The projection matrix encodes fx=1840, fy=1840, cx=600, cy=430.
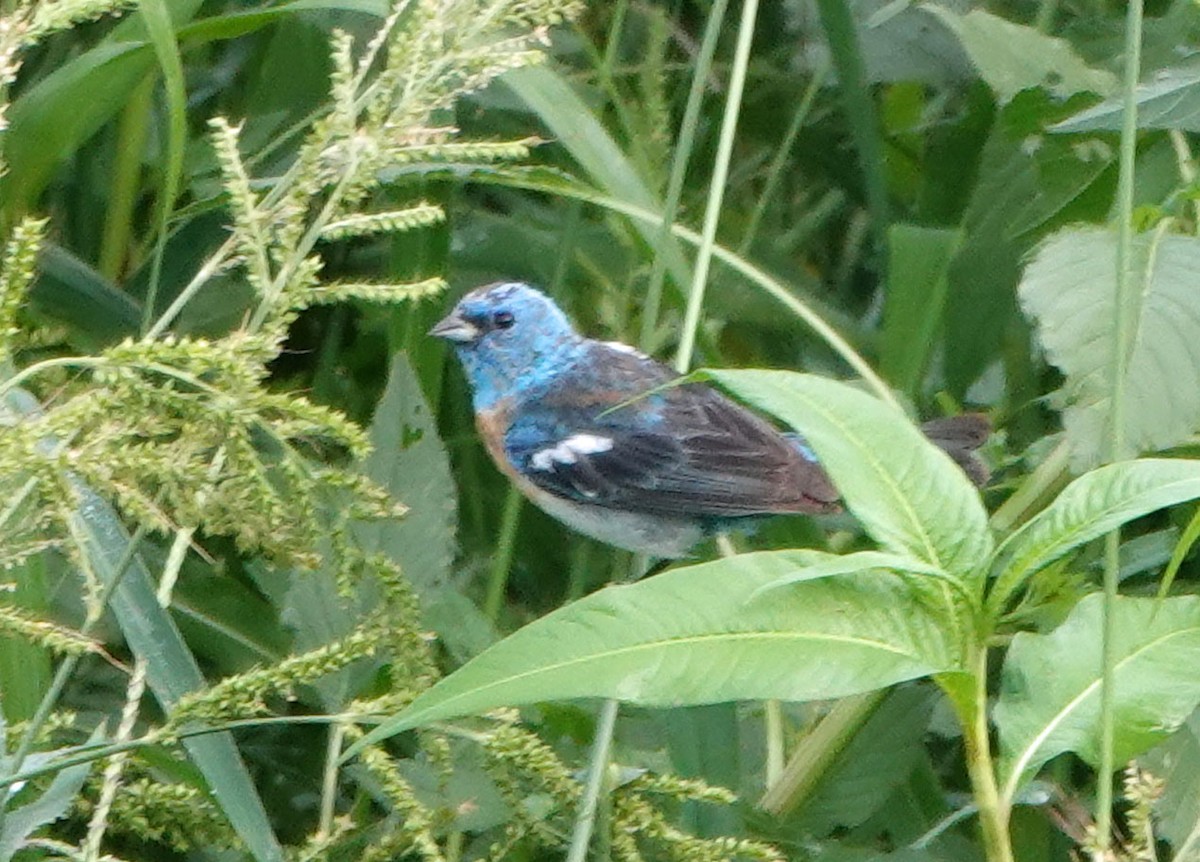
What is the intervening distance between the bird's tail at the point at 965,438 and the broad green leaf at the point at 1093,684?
938 mm

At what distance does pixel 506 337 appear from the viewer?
112 inches

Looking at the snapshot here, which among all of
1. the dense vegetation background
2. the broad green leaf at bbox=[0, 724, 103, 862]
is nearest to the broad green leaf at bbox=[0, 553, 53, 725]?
the dense vegetation background

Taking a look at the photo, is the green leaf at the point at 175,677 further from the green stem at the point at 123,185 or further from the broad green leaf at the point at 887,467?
the green stem at the point at 123,185

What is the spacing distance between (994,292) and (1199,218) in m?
0.59

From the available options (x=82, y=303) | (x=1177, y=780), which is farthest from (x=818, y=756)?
(x=82, y=303)

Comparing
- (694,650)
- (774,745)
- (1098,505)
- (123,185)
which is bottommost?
(774,745)

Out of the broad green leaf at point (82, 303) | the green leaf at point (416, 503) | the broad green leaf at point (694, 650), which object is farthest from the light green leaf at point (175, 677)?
the broad green leaf at point (82, 303)

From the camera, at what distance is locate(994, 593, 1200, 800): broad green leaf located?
1274 mm

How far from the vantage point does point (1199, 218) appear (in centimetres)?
212

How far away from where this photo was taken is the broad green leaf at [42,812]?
146 cm

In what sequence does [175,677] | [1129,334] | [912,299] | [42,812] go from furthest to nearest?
[912,299]
[1129,334]
[175,677]
[42,812]

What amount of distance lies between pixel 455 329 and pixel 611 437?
0.30 m

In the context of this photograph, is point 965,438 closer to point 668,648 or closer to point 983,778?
point 983,778

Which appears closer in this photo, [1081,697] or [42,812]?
[1081,697]
